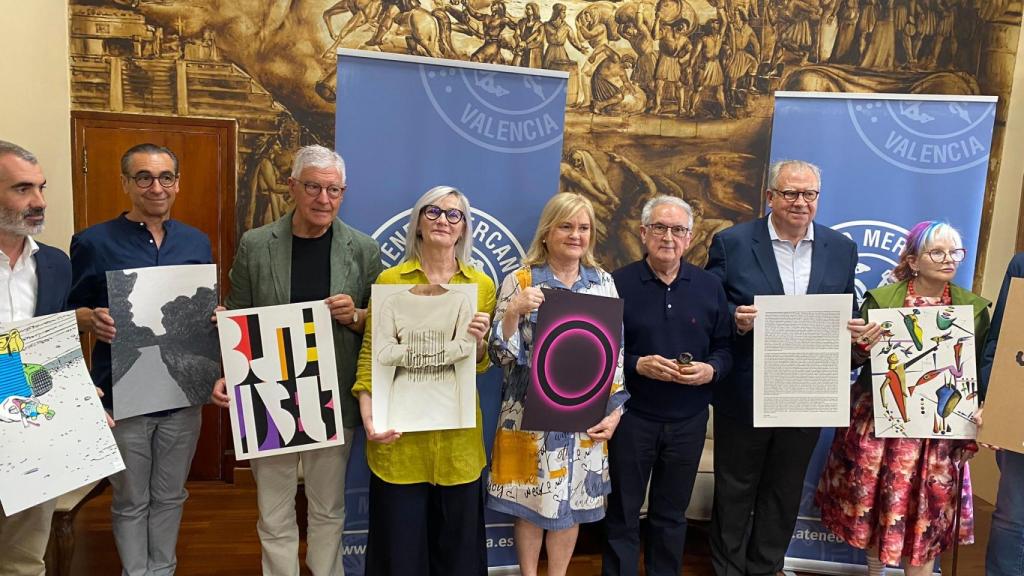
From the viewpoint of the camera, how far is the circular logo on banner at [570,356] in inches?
99.8

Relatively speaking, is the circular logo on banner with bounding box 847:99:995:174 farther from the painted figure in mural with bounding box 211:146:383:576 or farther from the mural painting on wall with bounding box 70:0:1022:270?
the painted figure in mural with bounding box 211:146:383:576

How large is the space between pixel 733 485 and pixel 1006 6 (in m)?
4.03

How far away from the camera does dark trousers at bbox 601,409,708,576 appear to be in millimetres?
2803

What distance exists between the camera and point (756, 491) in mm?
3131

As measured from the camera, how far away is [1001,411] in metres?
2.58

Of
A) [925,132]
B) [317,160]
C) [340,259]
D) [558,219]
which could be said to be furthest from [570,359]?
[925,132]

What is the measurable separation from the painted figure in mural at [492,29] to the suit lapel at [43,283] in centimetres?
292

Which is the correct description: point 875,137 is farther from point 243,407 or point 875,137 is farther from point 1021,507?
point 243,407

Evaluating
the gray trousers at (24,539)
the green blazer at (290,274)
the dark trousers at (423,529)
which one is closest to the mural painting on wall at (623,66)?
the green blazer at (290,274)

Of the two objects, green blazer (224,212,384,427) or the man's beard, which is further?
green blazer (224,212,384,427)

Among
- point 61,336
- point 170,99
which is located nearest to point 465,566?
point 61,336

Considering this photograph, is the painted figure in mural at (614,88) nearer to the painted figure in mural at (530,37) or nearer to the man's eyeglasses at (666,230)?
the painted figure in mural at (530,37)

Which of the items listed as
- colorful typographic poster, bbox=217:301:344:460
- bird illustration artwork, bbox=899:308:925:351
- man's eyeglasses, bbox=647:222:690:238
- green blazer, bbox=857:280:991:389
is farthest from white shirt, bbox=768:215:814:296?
colorful typographic poster, bbox=217:301:344:460

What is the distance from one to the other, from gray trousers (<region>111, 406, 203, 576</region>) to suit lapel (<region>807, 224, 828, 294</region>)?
2748mm
